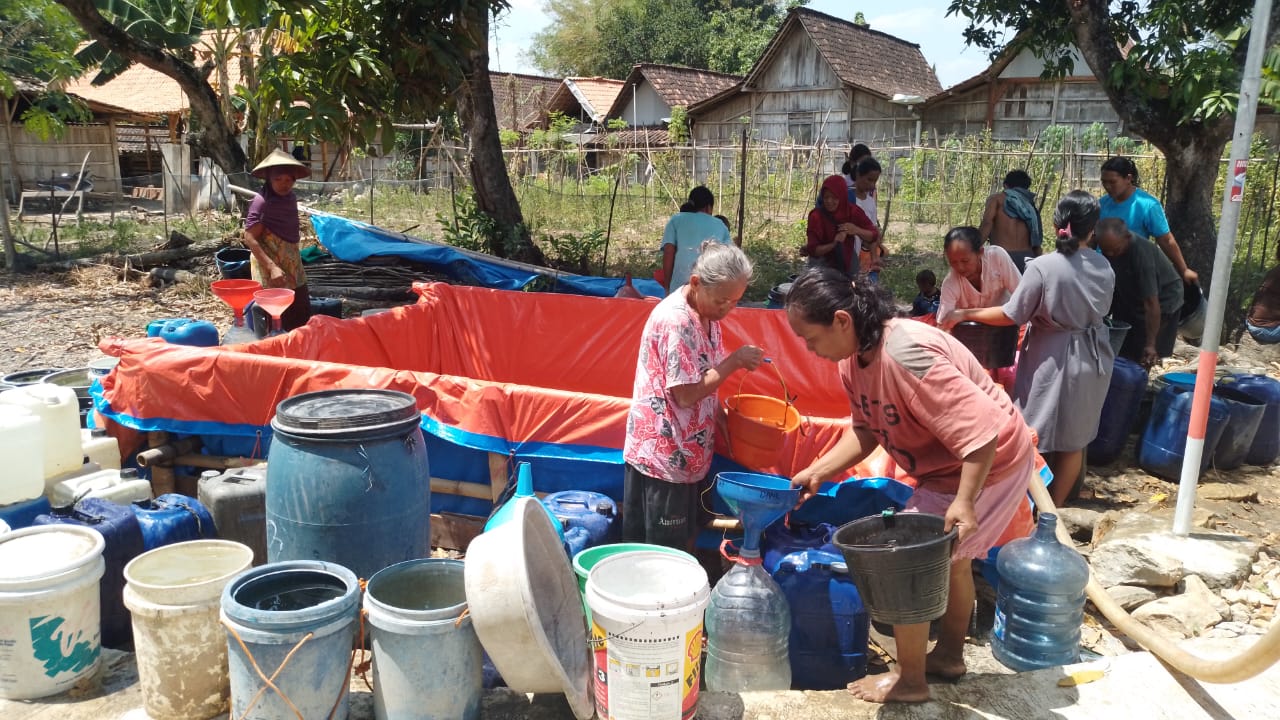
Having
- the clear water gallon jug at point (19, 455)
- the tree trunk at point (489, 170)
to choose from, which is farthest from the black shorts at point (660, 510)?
the tree trunk at point (489, 170)

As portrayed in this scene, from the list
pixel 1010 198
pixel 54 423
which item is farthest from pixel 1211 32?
pixel 54 423

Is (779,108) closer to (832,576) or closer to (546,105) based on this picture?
(546,105)

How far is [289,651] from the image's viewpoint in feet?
7.93

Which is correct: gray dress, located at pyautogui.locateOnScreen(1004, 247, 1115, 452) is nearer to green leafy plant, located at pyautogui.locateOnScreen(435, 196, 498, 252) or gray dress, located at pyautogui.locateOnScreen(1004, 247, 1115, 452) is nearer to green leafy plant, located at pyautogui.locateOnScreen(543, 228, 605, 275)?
green leafy plant, located at pyautogui.locateOnScreen(435, 196, 498, 252)

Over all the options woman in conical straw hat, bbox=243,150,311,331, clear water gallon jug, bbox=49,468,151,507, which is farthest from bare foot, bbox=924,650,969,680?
woman in conical straw hat, bbox=243,150,311,331

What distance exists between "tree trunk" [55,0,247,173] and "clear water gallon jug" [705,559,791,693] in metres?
11.1

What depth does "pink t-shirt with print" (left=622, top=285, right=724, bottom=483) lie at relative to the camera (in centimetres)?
307

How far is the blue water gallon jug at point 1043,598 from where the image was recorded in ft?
10.5

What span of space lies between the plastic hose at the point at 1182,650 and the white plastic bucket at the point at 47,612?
3.52 meters

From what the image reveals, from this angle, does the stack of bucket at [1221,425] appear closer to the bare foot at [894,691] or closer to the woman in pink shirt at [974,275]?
the woman in pink shirt at [974,275]

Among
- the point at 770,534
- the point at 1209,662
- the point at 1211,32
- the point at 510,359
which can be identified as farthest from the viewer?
the point at 1211,32

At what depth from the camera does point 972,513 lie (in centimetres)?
254

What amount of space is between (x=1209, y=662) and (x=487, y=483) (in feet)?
9.54

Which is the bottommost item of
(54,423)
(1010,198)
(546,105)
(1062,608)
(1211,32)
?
(1062,608)
